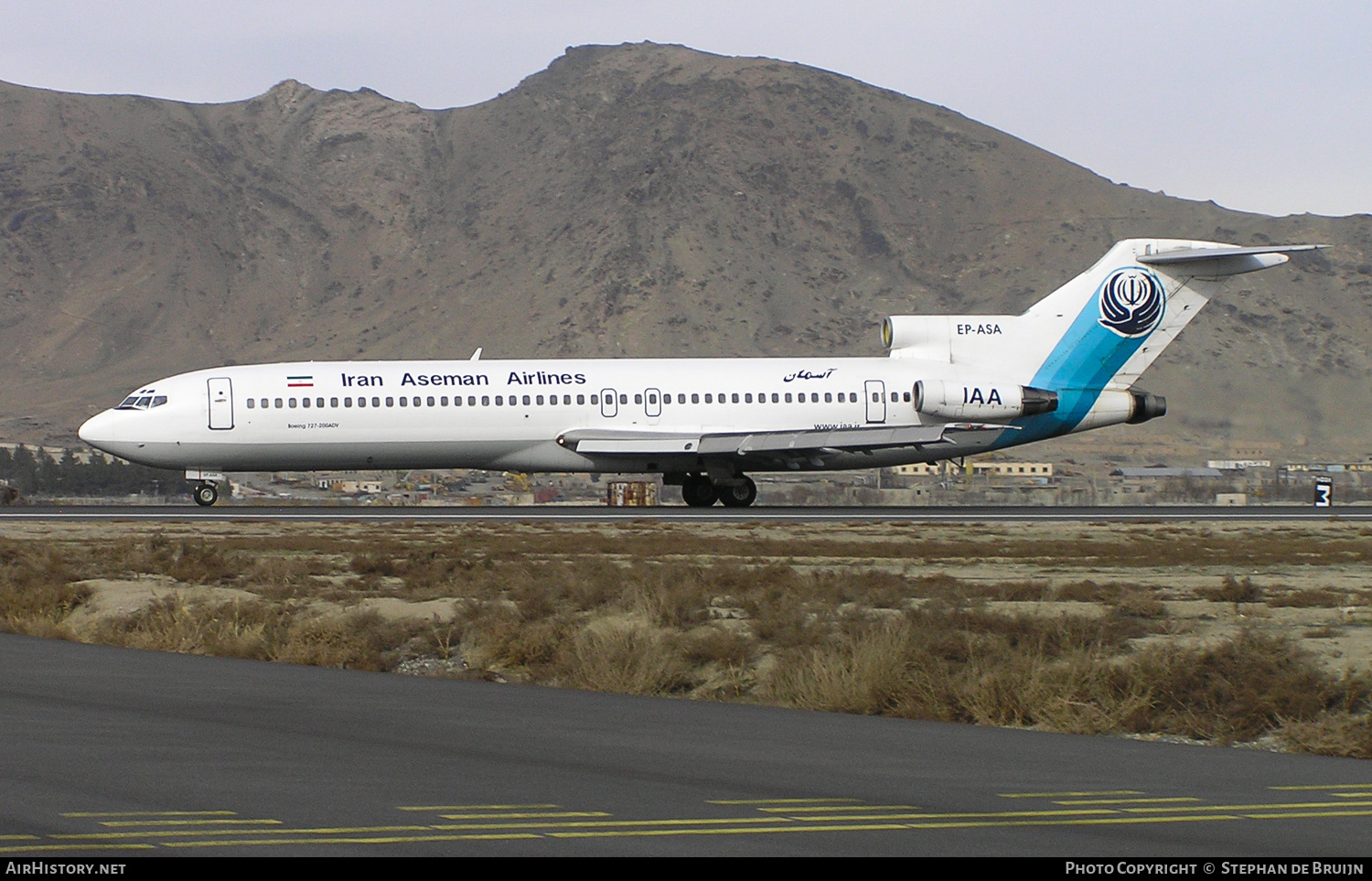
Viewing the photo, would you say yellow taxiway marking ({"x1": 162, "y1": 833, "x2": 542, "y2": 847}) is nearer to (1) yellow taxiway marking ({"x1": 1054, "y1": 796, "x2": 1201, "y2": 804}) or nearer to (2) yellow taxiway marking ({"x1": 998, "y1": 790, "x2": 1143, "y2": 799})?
(2) yellow taxiway marking ({"x1": 998, "y1": 790, "x2": 1143, "y2": 799})

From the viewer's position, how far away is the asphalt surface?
299 inches

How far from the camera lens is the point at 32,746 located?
391 inches

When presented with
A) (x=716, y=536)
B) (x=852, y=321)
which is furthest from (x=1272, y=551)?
(x=852, y=321)

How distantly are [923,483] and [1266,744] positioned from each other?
297 ft

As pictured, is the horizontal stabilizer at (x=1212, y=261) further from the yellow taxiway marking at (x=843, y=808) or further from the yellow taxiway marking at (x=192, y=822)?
the yellow taxiway marking at (x=192, y=822)

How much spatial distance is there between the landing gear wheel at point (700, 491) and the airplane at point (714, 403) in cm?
5

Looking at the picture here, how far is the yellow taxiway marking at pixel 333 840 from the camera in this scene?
733cm

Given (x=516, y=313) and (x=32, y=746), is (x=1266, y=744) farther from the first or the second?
(x=516, y=313)

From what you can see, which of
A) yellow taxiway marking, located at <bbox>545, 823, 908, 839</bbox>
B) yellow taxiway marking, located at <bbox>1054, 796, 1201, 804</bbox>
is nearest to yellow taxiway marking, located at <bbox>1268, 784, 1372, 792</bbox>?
yellow taxiway marking, located at <bbox>1054, 796, 1201, 804</bbox>

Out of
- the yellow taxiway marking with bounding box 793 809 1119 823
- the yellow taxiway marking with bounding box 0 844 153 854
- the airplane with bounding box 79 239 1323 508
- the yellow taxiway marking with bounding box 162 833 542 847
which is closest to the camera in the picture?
the yellow taxiway marking with bounding box 0 844 153 854

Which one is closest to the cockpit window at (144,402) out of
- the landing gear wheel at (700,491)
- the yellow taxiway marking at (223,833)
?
the landing gear wheel at (700,491)

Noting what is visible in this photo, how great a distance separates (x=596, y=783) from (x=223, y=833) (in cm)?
229

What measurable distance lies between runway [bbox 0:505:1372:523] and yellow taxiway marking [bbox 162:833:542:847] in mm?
29280

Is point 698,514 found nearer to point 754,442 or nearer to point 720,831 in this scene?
point 754,442
